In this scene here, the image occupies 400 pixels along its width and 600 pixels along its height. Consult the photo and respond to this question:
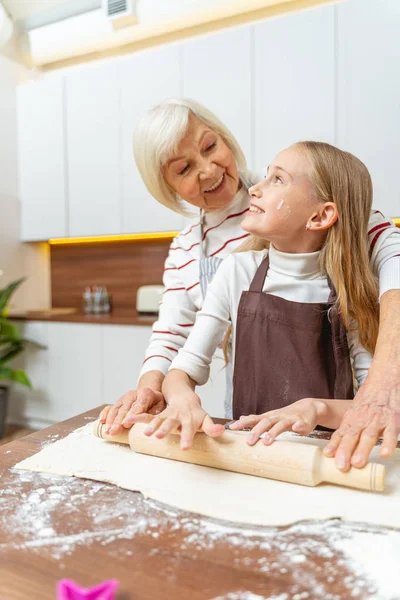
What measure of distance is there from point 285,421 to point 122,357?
2221 millimetres

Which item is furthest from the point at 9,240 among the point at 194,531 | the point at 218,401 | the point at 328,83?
the point at 194,531

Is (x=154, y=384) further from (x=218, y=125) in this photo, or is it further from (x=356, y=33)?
(x=356, y=33)

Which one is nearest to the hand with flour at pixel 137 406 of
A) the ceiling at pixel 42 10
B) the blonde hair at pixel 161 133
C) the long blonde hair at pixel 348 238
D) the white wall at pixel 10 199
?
the long blonde hair at pixel 348 238

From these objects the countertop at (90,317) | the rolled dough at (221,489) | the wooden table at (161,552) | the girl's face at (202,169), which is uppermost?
the girl's face at (202,169)

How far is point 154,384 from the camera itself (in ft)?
3.83

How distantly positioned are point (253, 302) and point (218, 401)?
1659 mm

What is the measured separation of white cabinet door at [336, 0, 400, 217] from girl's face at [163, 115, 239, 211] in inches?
50.6

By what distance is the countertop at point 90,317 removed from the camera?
2.93m

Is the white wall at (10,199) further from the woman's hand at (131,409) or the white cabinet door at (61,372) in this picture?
the woman's hand at (131,409)

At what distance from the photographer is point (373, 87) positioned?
2.40 m

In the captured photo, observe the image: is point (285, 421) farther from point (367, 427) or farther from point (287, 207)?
point (287, 207)

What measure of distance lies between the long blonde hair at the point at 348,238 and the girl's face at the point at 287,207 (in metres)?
0.03

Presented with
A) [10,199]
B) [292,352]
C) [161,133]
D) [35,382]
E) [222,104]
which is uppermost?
[222,104]

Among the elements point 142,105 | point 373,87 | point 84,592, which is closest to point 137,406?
point 84,592
